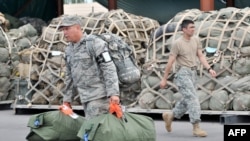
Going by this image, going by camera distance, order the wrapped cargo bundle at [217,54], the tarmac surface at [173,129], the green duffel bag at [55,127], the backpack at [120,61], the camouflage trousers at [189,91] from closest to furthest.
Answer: the backpack at [120,61], the green duffel bag at [55,127], the camouflage trousers at [189,91], the tarmac surface at [173,129], the wrapped cargo bundle at [217,54]

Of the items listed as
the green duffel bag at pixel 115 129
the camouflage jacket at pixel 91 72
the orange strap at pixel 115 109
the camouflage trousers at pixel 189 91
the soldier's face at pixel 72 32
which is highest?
the soldier's face at pixel 72 32

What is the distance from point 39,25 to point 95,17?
7.98m

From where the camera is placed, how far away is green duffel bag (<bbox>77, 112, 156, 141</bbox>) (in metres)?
6.67

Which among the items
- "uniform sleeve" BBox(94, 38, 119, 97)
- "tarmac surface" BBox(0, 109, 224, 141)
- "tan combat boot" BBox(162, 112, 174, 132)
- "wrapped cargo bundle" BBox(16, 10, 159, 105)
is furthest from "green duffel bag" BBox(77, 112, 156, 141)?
"wrapped cargo bundle" BBox(16, 10, 159, 105)

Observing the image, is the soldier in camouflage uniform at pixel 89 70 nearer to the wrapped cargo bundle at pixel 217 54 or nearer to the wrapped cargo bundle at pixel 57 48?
the wrapped cargo bundle at pixel 217 54

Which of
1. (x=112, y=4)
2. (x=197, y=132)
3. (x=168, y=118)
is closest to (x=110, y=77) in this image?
(x=197, y=132)

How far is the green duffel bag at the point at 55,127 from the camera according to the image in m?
7.89

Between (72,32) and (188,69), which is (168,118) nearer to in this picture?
(188,69)

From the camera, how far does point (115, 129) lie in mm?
6676

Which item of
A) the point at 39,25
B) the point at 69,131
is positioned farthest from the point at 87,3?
the point at 69,131

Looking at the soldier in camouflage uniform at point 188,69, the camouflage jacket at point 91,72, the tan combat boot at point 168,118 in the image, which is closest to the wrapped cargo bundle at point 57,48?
the tan combat boot at point 168,118

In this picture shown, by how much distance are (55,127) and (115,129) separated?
1.56 meters

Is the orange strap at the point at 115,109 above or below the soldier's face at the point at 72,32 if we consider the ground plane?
below

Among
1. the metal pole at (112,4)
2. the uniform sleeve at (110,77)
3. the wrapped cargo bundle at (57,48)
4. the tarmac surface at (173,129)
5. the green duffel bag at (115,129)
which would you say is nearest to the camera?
the green duffel bag at (115,129)
